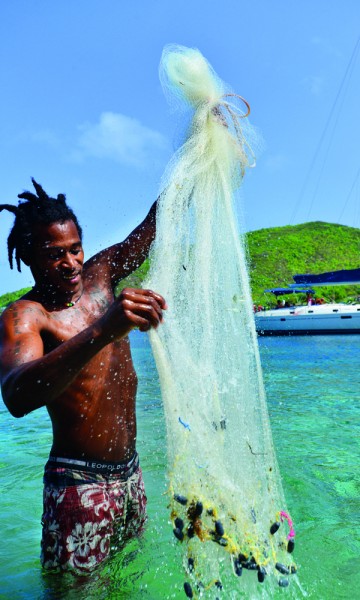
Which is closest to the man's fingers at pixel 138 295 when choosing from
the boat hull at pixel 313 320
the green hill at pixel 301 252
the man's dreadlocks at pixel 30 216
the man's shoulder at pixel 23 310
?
the man's shoulder at pixel 23 310

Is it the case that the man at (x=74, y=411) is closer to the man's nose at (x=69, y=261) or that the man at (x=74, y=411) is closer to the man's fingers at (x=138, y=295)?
the man's nose at (x=69, y=261)

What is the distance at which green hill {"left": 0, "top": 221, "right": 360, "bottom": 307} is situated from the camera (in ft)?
172

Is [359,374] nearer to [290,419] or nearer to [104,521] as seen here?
[290,419]

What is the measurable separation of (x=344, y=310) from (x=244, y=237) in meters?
26.2

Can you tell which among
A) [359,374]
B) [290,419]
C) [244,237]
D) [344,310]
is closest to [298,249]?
[344,310]

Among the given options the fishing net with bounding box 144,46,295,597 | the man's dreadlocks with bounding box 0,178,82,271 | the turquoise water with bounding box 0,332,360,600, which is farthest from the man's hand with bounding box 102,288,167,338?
the turquoise water with bounding box 0,332,360,600

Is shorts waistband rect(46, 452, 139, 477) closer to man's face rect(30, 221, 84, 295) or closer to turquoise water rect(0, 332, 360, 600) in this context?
turquoise water rect(0, 332, 360, 600)

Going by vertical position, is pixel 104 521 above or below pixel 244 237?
below

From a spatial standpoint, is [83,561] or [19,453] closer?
[83,561]

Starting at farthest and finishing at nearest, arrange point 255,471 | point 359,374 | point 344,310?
point 344,310
point 359,374
point 255,471

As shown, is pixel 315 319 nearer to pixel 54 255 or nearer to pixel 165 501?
pixel 165 501

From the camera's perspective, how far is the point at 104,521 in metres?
2.75

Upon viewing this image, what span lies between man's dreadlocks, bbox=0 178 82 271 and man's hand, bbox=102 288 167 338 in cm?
93

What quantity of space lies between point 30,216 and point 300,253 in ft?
195
